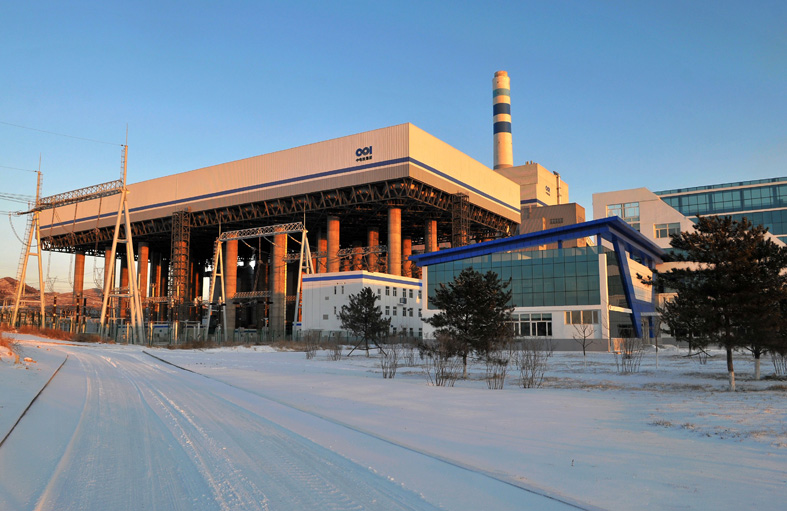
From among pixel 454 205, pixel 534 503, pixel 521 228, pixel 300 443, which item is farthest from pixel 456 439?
pixel 521 228

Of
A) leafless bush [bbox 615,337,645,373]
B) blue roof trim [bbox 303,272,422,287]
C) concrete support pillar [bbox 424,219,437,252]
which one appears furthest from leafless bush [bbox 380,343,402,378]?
concrete support pillar [bbox 424,219,437,252]

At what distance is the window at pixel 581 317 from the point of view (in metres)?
50.5

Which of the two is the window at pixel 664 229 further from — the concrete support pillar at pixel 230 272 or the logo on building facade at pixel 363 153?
the concrete support pillar at pixel 230 272

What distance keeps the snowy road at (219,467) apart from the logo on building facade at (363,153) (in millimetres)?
58962

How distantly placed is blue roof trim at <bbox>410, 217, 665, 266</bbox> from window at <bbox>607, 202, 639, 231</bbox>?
2151 cm

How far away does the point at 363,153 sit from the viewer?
70250 mm

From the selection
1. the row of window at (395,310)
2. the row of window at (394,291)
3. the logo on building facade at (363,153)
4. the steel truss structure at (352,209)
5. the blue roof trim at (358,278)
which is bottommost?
the row of window at (395,310)

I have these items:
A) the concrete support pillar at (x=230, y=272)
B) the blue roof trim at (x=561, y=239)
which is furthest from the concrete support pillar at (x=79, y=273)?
the blue roof trim at (x=561, y=239)

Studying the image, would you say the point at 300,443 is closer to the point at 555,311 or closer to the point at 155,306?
the point at 555,311

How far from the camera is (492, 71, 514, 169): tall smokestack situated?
112188 millimetres

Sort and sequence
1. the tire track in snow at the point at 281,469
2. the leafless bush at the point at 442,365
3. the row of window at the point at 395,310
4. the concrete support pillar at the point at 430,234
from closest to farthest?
1. the tire track in snow at the point at 281,469
2. the leafless bush at the point at 442,365
3. the row of window at the point at 395,310
4. the concrete support pillar at the point at 430,234

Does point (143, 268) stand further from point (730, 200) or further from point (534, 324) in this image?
point (730, 200)

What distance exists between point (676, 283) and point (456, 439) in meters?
14.1

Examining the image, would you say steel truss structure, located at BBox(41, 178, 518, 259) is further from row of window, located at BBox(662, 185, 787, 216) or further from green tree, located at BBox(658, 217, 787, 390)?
green tree, located at BBox(658, 217, 787, 390)
